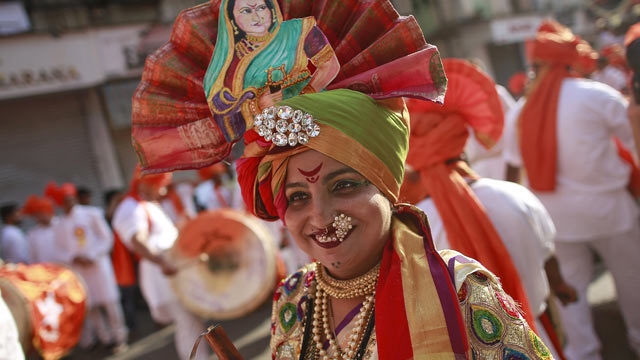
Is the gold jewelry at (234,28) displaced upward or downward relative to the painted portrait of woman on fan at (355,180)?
upward

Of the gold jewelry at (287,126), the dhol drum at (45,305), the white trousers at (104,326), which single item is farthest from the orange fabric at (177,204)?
the gold jewelry at (287,126)

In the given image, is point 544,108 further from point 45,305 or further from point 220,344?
point 45,305

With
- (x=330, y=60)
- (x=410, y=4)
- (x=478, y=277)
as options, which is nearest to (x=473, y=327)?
(x=478, y=277)

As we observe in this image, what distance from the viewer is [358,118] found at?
1599 millimetres

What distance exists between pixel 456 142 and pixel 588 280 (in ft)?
7.02

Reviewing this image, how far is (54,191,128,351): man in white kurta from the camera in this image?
309 inches

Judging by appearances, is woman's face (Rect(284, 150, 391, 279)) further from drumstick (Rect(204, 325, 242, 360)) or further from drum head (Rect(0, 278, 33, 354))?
drum head (Rect(0, 278, 33, 354))

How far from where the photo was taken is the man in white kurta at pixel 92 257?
309 inches

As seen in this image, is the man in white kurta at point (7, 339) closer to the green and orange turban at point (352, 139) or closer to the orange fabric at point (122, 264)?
the green and orange turban at point (352, 139)

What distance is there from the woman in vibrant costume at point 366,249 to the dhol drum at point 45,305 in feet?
7.07

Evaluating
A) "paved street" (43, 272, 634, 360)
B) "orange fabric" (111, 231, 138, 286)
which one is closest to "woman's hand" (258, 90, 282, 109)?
"paved street" (43, 272, 634, 360)

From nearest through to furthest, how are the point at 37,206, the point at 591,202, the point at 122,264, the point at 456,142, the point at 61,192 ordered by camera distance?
the point at 456,142 → the point at 591,202 → the point at 122,264 → the point at 61,192 → the point at 37,206

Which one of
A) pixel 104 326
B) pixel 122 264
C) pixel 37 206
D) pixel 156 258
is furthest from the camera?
pixel 37 206

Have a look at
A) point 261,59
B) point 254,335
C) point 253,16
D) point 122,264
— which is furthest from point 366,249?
point 122,264
